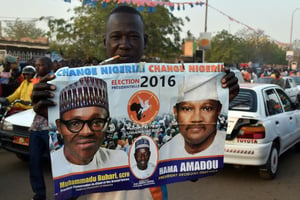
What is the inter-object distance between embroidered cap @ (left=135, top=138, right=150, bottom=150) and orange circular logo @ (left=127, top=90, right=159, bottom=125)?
0.10 m

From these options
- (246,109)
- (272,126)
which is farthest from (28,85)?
(272,126)

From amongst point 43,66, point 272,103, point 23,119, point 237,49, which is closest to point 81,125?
point 43,66

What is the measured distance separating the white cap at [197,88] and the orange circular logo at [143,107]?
164mm

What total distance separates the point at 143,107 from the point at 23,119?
173 inches

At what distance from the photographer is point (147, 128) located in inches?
71.3

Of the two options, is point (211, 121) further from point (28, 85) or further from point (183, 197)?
point (28, 85)

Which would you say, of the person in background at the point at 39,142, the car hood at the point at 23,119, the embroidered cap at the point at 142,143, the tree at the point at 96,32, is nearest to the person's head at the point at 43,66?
the person in background at the point at 39,142

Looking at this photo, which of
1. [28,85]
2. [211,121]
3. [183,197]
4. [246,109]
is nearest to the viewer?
[211,121]

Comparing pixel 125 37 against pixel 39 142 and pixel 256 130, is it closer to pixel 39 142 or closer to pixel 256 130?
pixel 39 142

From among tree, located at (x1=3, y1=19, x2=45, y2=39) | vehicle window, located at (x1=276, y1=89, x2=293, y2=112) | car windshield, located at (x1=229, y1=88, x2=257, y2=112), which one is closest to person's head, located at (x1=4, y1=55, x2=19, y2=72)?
car windshield, located at (x1=229, y1=88, x2=257, y2=112)

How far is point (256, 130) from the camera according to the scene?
4.98 m

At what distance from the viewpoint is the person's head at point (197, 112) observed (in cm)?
190

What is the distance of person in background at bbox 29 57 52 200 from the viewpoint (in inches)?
155

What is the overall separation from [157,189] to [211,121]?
0.52m
